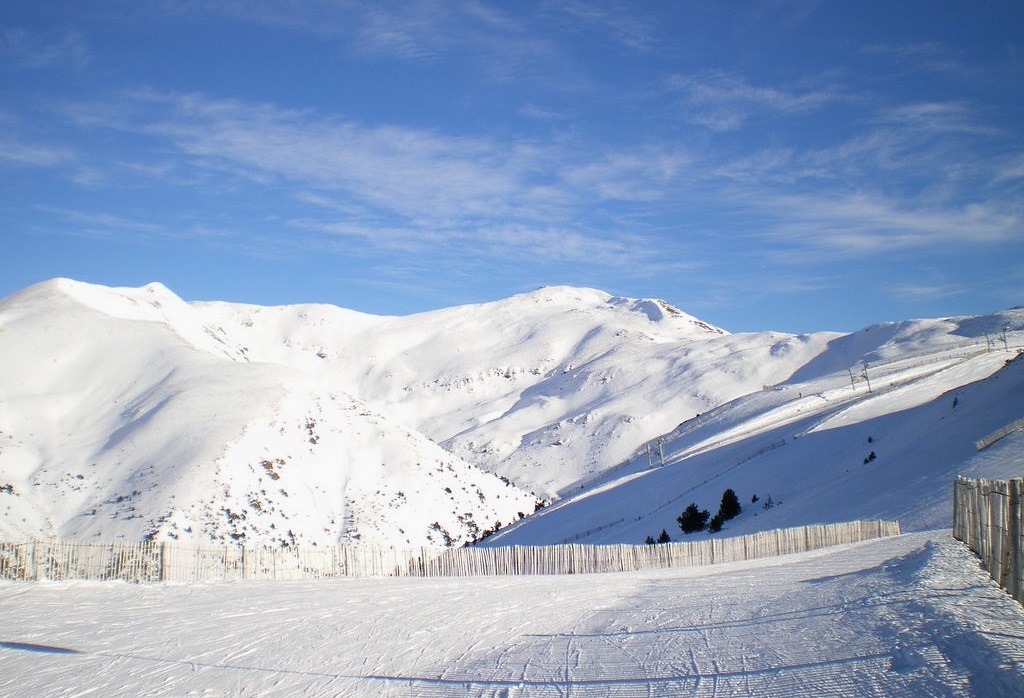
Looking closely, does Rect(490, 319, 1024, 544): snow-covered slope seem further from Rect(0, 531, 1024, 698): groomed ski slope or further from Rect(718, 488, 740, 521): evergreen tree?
Rect(0, 531, 1024, 698): groomed ski slope

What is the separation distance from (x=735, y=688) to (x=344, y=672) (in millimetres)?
5254

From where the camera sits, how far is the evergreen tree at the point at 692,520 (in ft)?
140

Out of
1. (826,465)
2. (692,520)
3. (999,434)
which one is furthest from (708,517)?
(999,434)

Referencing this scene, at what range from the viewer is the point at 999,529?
35.9 ft

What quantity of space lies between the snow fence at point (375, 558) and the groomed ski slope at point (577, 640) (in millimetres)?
6770

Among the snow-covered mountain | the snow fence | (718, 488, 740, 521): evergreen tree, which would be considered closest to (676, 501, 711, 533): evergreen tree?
(718, 488, 740, 521): evergreen tree

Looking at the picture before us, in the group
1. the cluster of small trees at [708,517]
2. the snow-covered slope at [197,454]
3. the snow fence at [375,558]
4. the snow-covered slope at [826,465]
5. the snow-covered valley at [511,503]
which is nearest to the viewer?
the snow-covered valley at [511,503]

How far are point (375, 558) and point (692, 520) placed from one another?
1809cm

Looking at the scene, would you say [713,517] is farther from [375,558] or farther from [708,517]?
[375,558]

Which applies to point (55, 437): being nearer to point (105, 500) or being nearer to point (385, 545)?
point (105, 500)

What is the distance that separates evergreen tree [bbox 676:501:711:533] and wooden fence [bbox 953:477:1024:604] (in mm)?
27873

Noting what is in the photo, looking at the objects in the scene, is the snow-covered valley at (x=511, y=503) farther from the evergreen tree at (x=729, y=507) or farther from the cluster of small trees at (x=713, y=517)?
the cluster of small trees at (x=713, y=517)

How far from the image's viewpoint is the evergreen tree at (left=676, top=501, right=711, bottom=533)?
42562 millimetres

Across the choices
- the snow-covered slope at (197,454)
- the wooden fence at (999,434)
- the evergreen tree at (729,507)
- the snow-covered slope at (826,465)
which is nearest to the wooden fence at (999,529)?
the snow-covered slope at (826,465)
